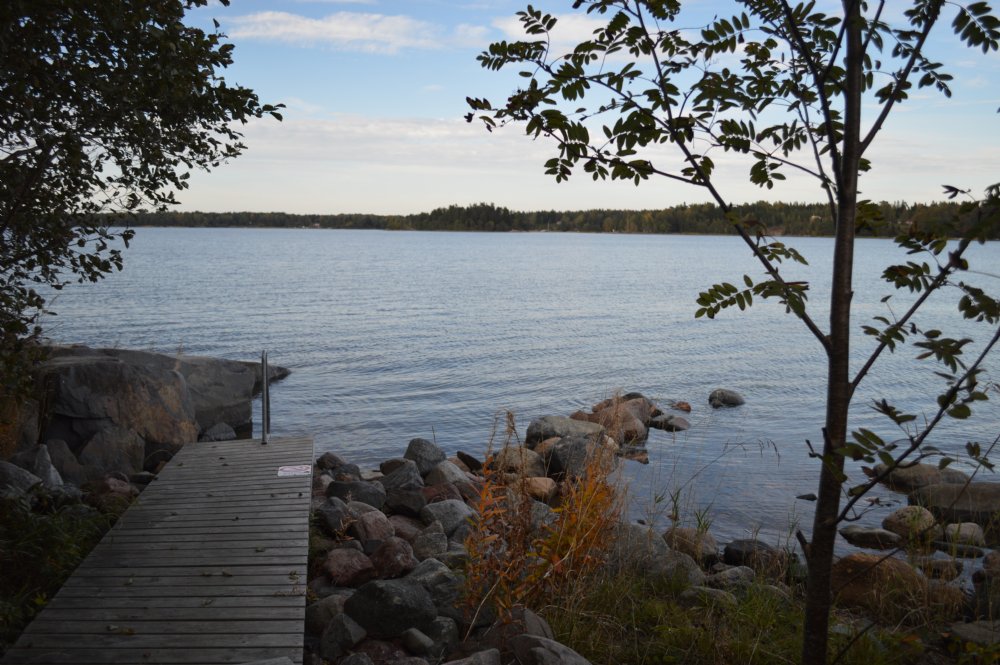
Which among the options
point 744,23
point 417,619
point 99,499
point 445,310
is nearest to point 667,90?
point 744,23

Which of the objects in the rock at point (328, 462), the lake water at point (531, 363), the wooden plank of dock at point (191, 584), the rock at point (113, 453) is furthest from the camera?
the lake water at point (531, 363)

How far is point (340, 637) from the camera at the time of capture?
5.17m

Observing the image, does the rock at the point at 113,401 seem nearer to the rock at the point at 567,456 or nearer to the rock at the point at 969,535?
the rock at the point at 567,456

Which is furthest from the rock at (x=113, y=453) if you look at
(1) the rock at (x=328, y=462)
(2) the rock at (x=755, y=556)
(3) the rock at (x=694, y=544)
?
(2) the rock at (x=755, y=556)

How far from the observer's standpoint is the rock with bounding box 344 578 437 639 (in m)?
5.25

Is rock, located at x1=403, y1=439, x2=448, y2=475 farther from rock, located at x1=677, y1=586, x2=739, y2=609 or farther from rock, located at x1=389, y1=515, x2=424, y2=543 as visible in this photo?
rock, located at x1=677, y1=586, x2=739, y2=609

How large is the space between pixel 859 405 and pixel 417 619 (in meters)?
15.2

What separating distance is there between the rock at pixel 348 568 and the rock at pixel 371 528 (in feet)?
2.53

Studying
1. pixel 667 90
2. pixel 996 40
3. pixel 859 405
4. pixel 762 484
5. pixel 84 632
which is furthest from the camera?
pixel 859 405

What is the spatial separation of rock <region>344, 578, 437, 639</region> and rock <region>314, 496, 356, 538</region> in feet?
7.18

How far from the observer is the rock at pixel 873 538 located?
369 inches

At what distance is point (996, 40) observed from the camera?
9.61ft

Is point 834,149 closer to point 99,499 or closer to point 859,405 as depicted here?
point 99,499

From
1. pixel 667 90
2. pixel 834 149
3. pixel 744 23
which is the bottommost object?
pixel 834 149
